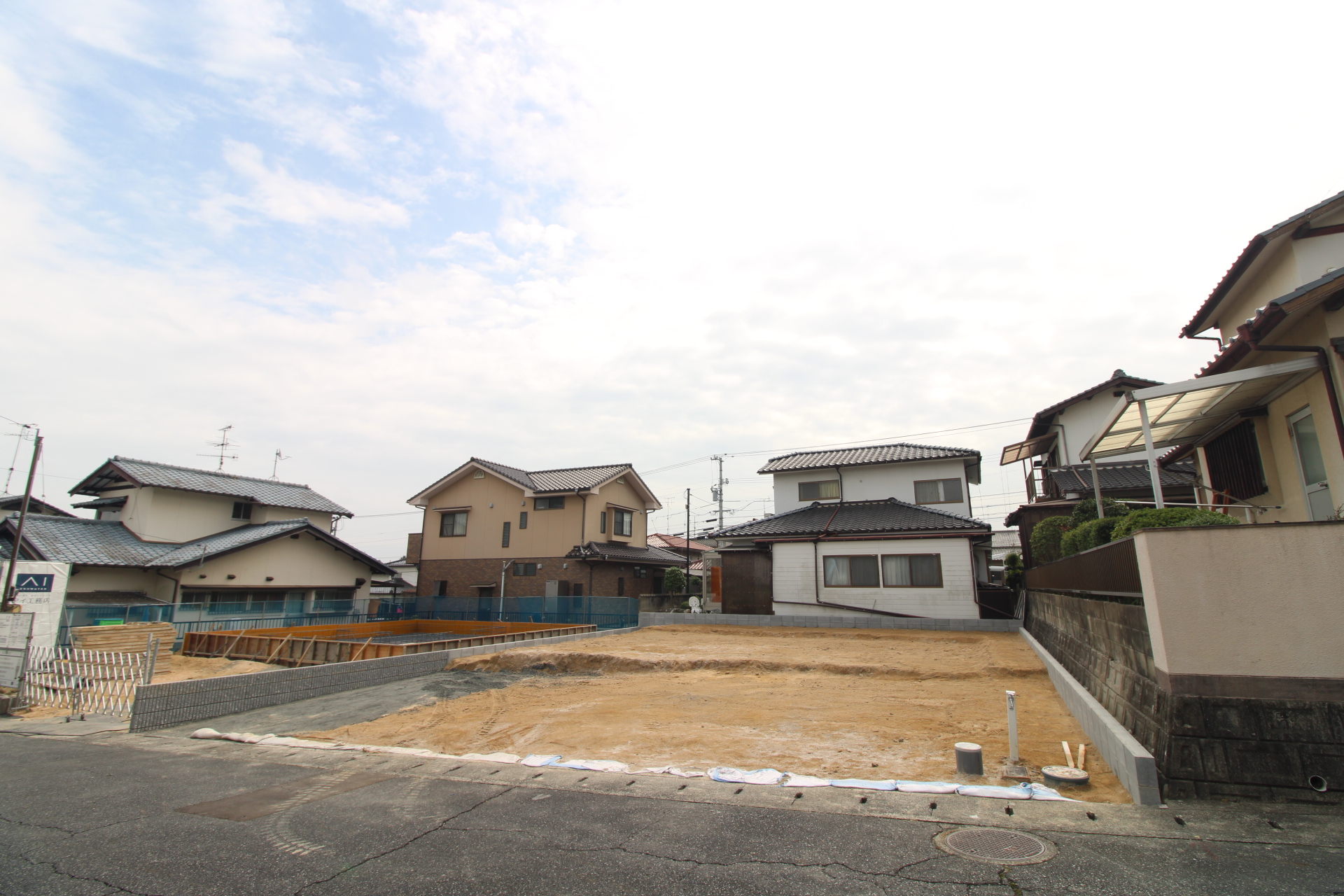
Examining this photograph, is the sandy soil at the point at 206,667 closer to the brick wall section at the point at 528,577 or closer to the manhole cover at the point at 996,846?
the brick wall section at the point at 528,577

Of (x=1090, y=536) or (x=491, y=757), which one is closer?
(x=491, y=757)

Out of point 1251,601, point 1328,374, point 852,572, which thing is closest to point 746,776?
point 1251,601

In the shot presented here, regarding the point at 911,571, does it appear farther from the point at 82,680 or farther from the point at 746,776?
the point at 82,680

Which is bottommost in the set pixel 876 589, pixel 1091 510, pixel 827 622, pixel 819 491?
pixel 827 622

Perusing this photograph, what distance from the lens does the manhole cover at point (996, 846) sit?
4246mm

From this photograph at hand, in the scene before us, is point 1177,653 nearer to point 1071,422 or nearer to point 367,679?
point 367,679

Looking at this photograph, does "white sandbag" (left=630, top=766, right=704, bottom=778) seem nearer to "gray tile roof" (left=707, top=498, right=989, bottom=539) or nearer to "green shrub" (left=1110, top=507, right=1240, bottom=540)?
"green shrub" (left=1110, top=507, right=1240, bottom=540)

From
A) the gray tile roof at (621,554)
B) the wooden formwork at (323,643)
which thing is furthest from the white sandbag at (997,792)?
the gray tile roof at (621,554)

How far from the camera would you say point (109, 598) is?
21641mm

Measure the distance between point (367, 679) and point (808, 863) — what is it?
37.7 ft

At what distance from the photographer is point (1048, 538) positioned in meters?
15.2

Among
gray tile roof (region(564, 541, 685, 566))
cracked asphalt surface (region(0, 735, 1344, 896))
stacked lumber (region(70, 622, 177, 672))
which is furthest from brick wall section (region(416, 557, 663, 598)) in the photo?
cracked asphalt surface (region(0, 735, 1344, 896))

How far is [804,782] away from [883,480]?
21.1m

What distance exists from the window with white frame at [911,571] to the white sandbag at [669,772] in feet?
53.1
